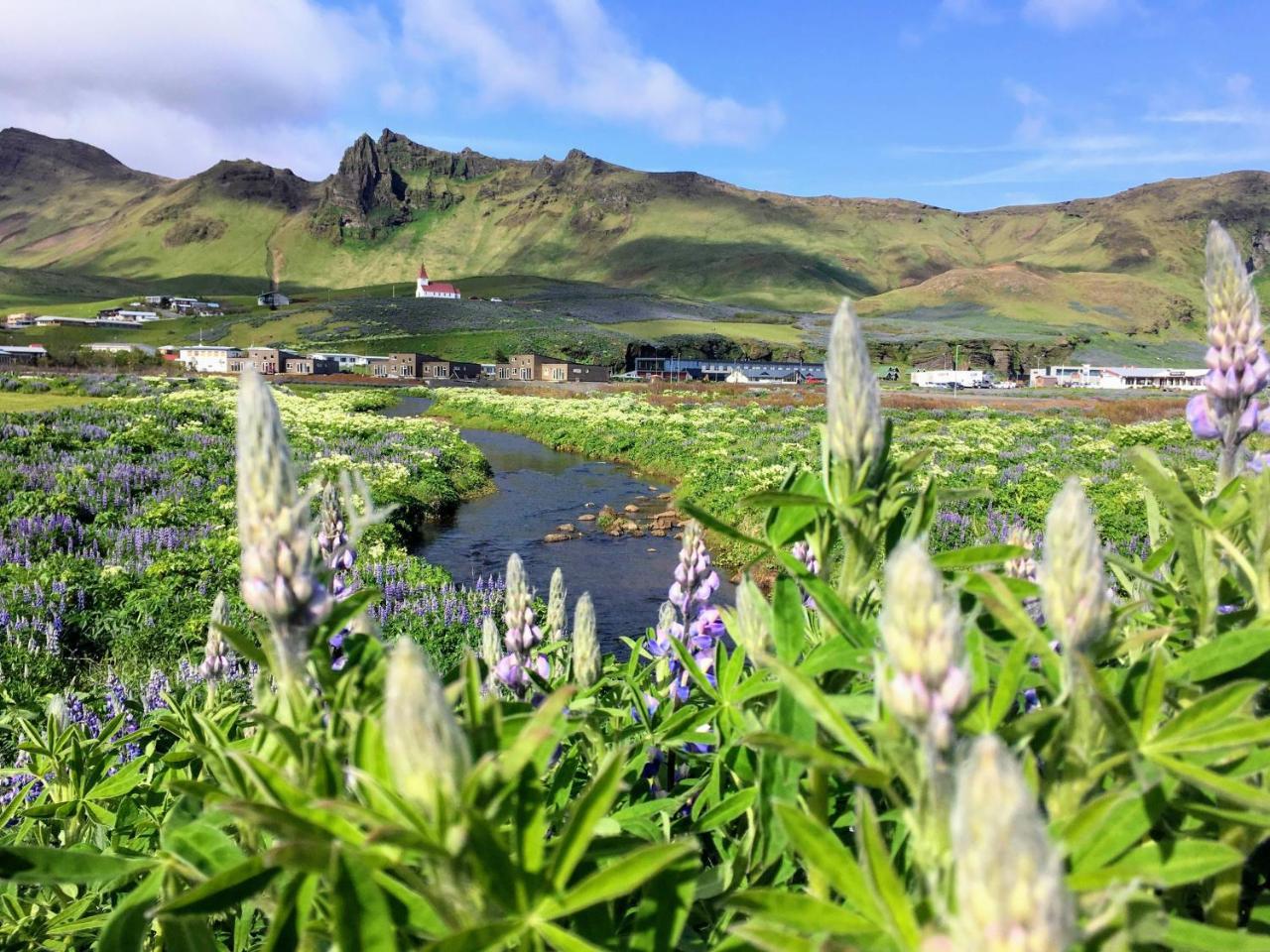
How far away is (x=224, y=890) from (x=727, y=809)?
33.3 inches

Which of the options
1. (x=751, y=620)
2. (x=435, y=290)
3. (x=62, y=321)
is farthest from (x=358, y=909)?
(x=435, y=290)

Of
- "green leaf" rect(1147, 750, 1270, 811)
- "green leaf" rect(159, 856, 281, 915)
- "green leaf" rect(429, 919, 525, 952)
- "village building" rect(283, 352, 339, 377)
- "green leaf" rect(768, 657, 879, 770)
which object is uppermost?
"village building" rect(283, 352, 339, 377)

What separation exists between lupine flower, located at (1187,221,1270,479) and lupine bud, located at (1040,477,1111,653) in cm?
79

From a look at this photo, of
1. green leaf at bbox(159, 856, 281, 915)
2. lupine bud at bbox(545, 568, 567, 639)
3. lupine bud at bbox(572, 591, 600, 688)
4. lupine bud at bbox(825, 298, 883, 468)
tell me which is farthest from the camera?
lupine bud at bbox(545, 568, 567, 639)

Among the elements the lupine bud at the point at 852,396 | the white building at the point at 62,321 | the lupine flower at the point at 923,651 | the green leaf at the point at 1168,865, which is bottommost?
the green leaf at the point at 1168,865

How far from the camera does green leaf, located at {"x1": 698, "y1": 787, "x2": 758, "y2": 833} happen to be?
4.65ft

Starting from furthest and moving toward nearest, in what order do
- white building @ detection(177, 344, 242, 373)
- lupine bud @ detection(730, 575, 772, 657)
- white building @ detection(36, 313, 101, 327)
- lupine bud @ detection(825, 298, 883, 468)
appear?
white building @ detection(36, 313, 101, 327) → white building @ detection(177, 344, 242, 373) → lupine bud @ detection(730, 575, 772, 657) → lupine bud @ detection(825, 298, 883, 468)

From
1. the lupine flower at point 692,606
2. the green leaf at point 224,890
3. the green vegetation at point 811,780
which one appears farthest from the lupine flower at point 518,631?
the green leaf at point 224,890

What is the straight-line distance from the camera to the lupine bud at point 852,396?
50.1 inches

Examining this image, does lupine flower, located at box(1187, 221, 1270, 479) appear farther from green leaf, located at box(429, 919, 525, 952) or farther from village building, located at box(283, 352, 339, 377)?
village building, located at box(283, 352, 339, 377)

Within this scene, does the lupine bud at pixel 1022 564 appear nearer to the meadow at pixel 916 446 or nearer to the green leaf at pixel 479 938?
the meadow at pixel 916 446

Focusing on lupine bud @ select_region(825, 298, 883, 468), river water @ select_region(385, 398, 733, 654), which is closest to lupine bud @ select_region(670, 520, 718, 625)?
lupine bud @ select_region(825, 298, 883, 468)

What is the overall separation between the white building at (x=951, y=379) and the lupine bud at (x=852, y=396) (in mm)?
77786

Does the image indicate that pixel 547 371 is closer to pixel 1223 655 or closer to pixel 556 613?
pixel 556 613
